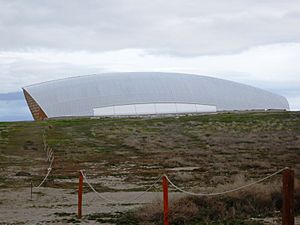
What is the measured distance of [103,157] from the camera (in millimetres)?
33875

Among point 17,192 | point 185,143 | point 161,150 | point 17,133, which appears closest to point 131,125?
point 17,133

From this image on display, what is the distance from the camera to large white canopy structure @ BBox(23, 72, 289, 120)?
8312cm

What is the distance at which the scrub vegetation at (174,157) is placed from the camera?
43.4 ft

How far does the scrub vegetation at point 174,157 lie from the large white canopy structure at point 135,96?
1954 cm

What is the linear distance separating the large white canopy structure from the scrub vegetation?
1954cm

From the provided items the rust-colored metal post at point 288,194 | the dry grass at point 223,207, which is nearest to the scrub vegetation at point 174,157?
the dry grass at point 223,207

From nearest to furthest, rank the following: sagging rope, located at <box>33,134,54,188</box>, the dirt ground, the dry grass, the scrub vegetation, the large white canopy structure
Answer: the dry grass, the scrub vegetation, the dirt ground, sagging rope, located at <box>33,134,54,188</box>, the large white canopy structure

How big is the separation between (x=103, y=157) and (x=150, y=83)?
184 feet

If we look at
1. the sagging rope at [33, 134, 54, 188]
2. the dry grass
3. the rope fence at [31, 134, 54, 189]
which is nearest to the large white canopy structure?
the sagging rope at [33, 134, 54, 188]

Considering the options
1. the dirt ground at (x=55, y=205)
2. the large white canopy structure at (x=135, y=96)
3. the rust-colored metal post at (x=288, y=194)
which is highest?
the large white canopy structure at (x=135, y=96)

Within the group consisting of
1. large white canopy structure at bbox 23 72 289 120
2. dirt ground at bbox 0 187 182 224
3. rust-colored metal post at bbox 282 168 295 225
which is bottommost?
dirt ground at bbox 0 187 182 224

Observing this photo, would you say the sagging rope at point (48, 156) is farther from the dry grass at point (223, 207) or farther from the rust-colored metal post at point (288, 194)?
the rust-colored metal post at point (288, 194)

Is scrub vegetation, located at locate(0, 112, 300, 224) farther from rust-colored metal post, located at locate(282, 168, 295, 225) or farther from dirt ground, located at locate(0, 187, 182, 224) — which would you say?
rust-colored metal post, located at locate(282, 168, 295, 225)

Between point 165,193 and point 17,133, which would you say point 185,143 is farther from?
point 165,193
